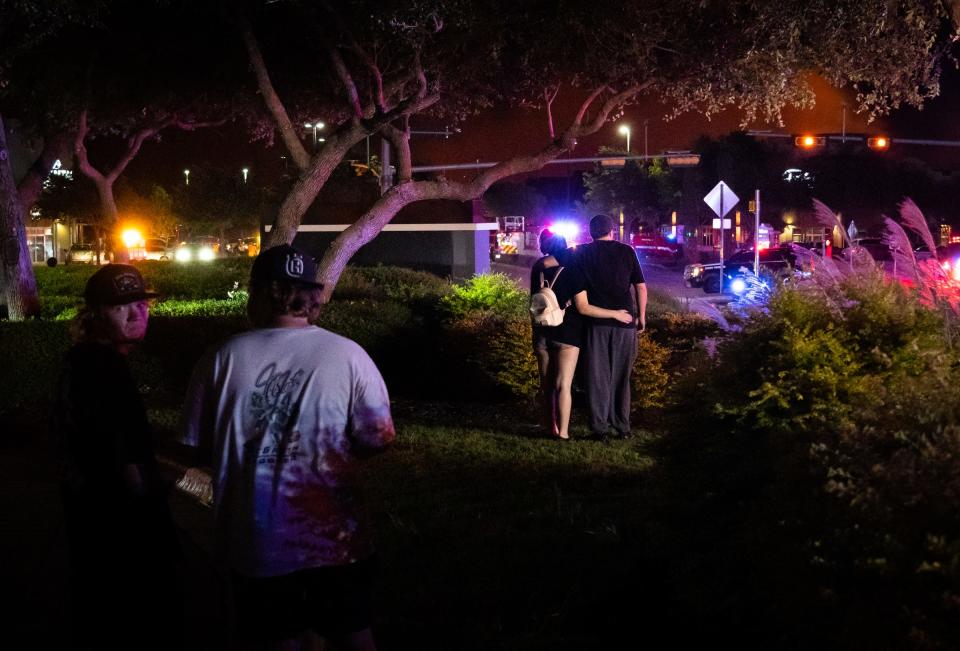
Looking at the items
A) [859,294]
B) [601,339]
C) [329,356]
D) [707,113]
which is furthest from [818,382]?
[707,113]

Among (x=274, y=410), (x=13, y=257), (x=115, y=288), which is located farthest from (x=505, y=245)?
(x=274, y=410)

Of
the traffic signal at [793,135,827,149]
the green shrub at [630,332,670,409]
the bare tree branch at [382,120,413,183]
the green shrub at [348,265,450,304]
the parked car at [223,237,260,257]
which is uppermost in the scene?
the traffic signal at [793,135,827,149]

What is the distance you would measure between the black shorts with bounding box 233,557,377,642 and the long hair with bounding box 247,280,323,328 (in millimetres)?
827

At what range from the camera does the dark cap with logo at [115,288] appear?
4.06m

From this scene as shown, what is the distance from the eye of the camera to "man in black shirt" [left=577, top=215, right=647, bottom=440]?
28.5 ft

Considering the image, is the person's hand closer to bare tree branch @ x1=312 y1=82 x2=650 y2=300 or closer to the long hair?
bare tree branch @ x1=312 y1=82 x2=650 y2=300

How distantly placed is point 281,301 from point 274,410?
1.23ft

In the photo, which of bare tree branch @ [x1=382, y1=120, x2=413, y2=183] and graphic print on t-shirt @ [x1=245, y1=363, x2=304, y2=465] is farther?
bare tree branch @ [x1=382, y1=120, x2=413, y2=183]

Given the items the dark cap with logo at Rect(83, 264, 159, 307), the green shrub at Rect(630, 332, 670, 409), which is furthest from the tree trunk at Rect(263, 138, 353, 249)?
the dark cap with logo at Rect(83, 264, 159, 307)

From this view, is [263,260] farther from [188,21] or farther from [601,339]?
[188,21]

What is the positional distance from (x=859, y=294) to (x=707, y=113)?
1035 cm

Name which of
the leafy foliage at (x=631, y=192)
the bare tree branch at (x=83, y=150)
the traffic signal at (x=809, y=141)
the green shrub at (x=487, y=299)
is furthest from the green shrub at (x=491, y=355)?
the leafy foliage at (x=631, y=192)

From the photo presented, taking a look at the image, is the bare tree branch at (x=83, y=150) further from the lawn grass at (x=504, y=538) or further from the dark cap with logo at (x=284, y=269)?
the dark cap with logo at (x=284, y=269)

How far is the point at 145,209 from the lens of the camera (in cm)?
7212
